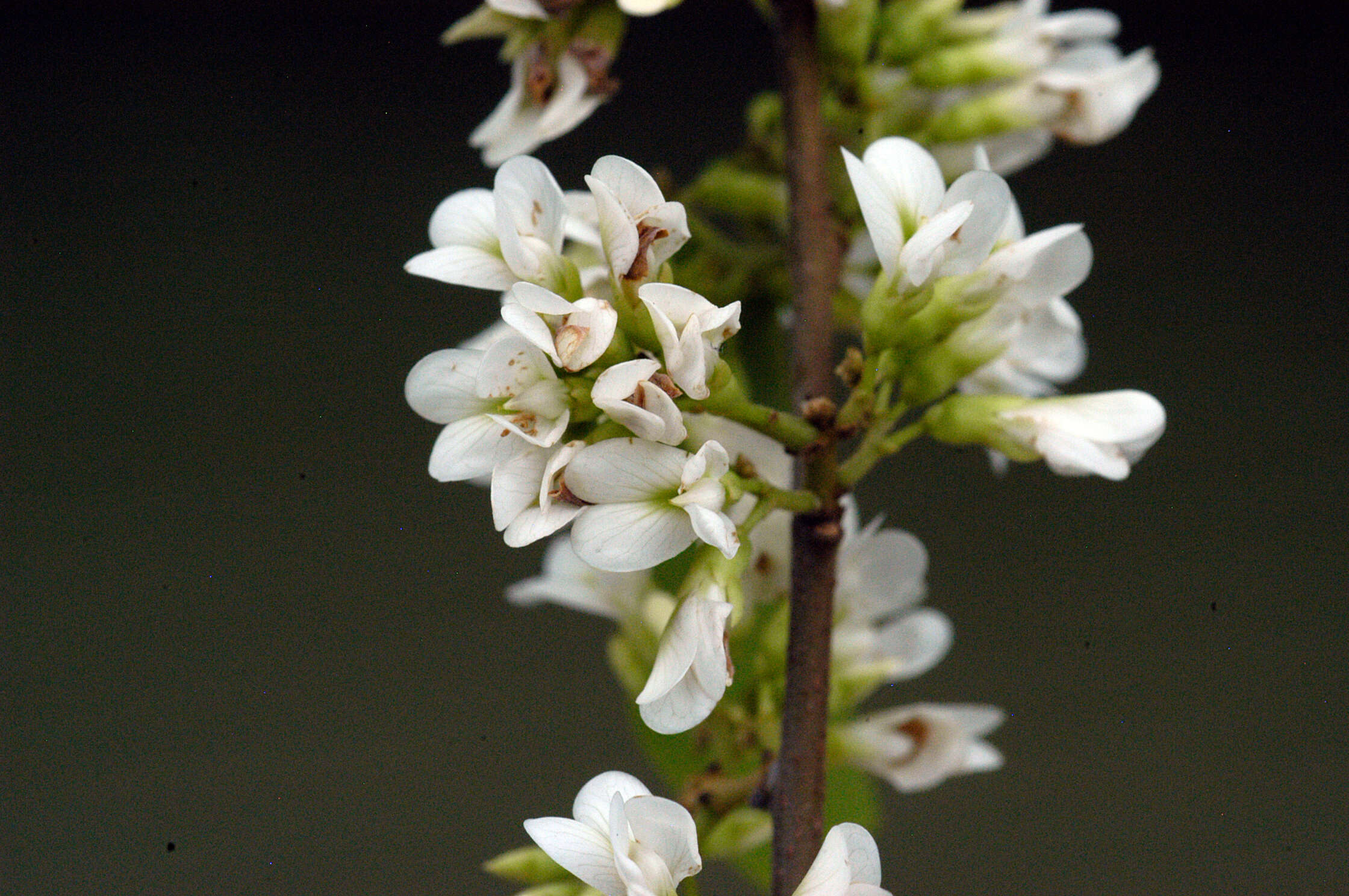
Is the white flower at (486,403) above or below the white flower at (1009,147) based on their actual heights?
below

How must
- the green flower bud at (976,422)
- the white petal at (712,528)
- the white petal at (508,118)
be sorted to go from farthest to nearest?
1. the white petal at (508,118)
2. the green flower bud at (976,422)
3. the white petal at (712,528)

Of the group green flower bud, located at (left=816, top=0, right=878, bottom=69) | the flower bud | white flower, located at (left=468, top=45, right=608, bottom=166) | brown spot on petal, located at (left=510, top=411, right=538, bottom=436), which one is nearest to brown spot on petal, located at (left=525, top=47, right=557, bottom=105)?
white flower, located at (left=468, top=45, right=608, bottom=166)

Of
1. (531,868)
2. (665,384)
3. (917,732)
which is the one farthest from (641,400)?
(917,732)

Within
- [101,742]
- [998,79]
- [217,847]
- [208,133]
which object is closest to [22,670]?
[101,742]

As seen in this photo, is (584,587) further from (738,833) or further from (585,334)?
(585,334)

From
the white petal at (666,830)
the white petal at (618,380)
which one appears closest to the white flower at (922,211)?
the white petal at (618,380)

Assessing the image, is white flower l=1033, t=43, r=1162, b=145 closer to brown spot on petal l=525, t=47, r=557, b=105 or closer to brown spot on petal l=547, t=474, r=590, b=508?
brown spot on petal l=525, t=47, r=557, b=105

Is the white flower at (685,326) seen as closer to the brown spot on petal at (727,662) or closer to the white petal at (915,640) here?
the brown spot on petal at (727,662)

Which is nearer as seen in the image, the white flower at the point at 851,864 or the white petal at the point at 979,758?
the white flower at the point at 851,864
